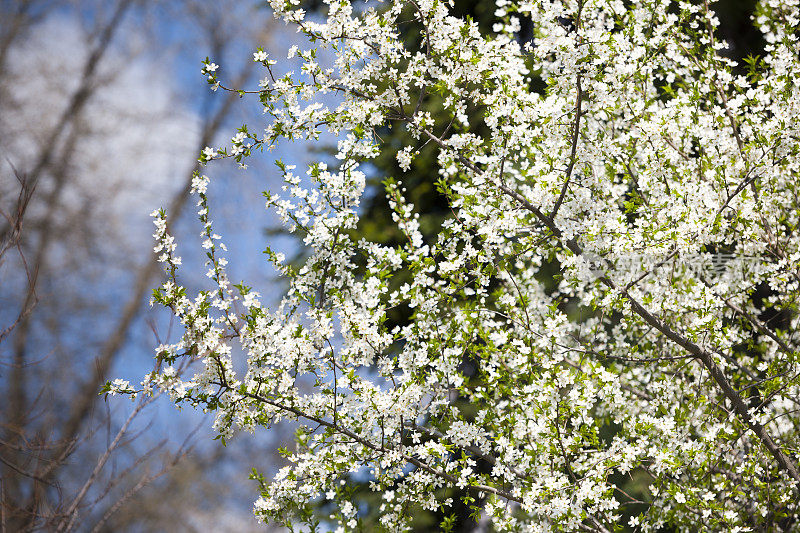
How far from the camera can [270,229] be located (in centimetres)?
840

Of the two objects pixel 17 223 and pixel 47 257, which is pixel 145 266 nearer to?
pixel 47 257

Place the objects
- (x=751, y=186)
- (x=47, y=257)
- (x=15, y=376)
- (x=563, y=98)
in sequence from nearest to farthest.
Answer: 1. (x=563, y=98)
2. (x=751, y=186)
3. (x=15, y=376)
4. (x=47, y=257)

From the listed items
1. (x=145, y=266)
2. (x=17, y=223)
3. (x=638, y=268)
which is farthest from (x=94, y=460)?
(x=638, y=268)

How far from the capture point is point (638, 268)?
4.12 m

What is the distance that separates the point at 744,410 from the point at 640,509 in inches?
158

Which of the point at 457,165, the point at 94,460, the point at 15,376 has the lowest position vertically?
the point at 457,165

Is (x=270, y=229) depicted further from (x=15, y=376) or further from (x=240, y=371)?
(x=15, y=376)

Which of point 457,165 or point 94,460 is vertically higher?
point 94,460

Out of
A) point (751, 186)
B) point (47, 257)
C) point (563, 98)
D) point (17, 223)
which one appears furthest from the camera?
point (47, 257)

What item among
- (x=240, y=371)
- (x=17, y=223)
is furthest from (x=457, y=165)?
(x=240, y=371)

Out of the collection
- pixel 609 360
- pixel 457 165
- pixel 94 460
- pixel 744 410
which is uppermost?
pixel 94 460

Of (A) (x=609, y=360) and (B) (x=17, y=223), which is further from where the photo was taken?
(A) (x=609, y=360)

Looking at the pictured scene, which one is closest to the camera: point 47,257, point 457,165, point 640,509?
point 457,165

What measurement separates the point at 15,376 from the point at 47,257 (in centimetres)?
212
